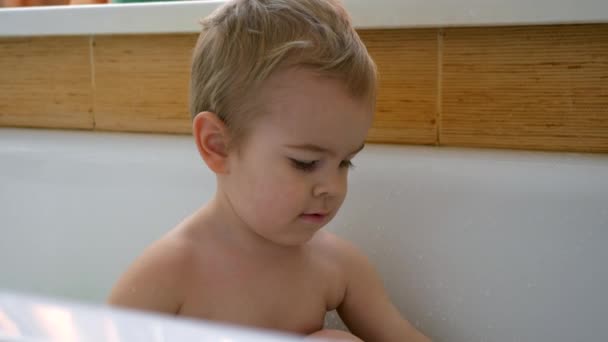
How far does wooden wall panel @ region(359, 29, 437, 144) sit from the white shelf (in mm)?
42

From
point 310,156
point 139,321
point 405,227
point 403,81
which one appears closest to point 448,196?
point 405,227

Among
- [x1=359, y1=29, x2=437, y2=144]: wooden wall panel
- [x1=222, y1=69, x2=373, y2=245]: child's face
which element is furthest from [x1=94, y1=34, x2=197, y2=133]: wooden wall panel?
[x1=222, y1=69, x2=373, y2=245]: child's face

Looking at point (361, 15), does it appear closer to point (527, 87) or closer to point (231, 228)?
point (527, 87)

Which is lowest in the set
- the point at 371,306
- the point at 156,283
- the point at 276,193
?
the point at 371,306

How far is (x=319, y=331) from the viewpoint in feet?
3.38

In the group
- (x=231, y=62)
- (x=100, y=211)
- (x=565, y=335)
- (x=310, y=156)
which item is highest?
(x=231, y=62)

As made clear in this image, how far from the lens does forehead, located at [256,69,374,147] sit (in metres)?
0.89

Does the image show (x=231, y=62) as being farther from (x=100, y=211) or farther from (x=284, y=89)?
(x=100, y=211)

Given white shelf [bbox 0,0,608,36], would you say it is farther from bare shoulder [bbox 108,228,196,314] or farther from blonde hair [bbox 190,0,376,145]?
bare shoulder [bbox 108,228,196,314]

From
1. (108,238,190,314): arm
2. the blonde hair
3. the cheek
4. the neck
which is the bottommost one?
(108,238,190,314): arm

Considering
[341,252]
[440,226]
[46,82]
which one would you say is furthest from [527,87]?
[46,82]

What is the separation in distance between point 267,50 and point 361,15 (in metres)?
0.35

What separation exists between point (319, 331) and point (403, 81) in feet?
1.46

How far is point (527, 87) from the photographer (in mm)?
1167
